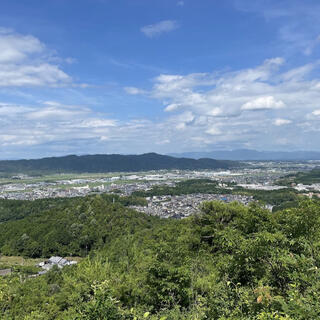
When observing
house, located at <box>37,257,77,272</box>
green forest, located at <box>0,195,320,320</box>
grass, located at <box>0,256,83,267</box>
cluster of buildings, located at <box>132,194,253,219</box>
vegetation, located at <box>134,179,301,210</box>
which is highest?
green forest, located at <box>0,195,320,320</box>

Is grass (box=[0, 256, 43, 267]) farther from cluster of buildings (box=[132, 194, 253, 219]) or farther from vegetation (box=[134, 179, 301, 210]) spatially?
vegetation (box=[134, 179, 301, 210])

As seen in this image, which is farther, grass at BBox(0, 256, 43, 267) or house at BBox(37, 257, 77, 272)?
grass at BBox(0, 256, 43, 267)

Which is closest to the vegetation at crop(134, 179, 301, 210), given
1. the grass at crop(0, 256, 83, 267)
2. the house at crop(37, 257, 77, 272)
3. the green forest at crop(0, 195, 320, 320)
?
the house at crop(37, 257, 77, 272)

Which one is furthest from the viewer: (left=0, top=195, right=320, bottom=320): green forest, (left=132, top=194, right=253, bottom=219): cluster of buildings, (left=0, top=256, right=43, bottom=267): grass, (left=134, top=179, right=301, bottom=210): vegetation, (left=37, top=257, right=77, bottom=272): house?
(left=134, top=179, right=301, bottom=210): vegetation

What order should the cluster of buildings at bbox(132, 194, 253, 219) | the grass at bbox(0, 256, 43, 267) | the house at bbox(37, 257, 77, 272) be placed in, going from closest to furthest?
the house at bbox(37, 257, 77, 272)
the grass at bbox(0, 256, 43, 267)
the cluster of buildings at bbox(132, 194, 253, 219)

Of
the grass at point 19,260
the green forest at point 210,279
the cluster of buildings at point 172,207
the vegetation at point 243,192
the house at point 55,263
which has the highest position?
the green forest at point 210,279

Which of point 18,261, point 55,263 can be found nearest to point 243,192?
point 55,263

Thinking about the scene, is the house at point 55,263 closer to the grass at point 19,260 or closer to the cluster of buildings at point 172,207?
the grass at point 19,260

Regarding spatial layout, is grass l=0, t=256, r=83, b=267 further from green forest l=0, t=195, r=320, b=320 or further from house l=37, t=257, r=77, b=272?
green forest l=0, t=195, r=320, b=320

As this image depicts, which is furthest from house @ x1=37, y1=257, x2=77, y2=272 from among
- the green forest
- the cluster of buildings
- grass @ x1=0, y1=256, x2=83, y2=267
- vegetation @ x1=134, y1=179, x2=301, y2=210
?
vegetation @ x1=134, y1=179, x2=301, y2=210

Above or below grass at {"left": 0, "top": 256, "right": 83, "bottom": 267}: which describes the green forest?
above

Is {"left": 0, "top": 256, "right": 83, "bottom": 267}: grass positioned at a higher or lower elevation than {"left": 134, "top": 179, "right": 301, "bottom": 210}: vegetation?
lower

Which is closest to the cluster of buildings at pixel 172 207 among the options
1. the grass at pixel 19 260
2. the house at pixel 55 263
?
the grass at pixel 19 260

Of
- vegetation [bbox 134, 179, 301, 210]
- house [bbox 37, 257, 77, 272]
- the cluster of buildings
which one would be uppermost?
vegetation [bbox 134, 179, 301, 210]
